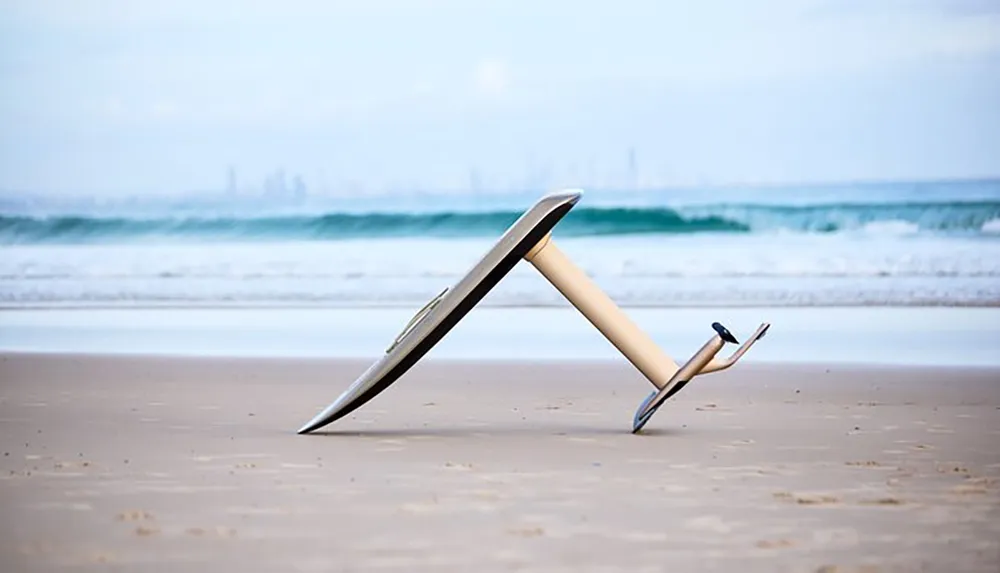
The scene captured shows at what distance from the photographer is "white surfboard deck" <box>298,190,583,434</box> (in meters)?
4.93

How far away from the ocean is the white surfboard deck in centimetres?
791

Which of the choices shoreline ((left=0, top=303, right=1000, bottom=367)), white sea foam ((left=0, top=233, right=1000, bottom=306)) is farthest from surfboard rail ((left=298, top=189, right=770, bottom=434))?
white sea foam ((left=0, top=233, right=1000, bottom=306))

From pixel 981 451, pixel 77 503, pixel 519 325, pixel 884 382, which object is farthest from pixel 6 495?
pixel 519 325

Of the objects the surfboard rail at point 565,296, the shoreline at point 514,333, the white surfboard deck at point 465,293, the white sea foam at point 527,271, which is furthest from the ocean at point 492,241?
the white surfboard deck at point 465,293

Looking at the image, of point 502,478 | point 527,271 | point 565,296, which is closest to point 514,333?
point 565,296

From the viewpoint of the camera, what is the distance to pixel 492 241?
75.5 ft

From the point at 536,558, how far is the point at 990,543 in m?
1.04

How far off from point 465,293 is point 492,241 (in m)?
18.1

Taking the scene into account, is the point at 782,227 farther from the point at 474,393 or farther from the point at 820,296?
the point at 474,393

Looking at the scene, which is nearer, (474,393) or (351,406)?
(351,406)

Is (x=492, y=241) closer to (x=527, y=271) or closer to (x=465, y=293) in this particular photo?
(x=527, y=271)

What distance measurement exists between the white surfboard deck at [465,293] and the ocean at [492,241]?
26.0 feet

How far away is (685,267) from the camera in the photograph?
17.1 meters

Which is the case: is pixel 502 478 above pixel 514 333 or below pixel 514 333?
above
